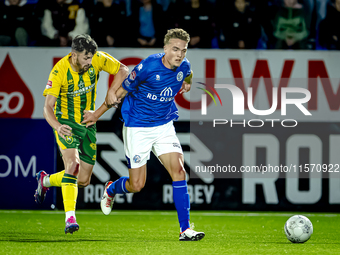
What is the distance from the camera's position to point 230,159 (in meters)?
8.37

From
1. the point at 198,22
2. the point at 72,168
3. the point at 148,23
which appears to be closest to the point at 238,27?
the point at 198,22

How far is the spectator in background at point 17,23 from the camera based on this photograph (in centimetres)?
847

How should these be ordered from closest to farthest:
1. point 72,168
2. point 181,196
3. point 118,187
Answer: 1. point 181,196
2. point 72,168
3. point 118,187

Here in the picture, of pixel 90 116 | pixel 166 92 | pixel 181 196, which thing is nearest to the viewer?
pixel 181 196

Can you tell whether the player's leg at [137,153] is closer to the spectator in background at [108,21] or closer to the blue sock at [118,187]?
the blue sock at [118,187]

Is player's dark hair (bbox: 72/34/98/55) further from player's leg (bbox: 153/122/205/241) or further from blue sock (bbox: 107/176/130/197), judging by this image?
blue sock (bbox: 107/176/130/197)

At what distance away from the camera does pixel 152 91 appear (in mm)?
5148

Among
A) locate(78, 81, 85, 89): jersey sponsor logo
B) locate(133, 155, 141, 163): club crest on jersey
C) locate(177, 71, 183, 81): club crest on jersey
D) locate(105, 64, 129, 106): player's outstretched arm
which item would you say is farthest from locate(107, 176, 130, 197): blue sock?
locate(177, 71, 183, 81): club crest on jersey

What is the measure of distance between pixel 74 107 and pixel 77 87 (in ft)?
0.76

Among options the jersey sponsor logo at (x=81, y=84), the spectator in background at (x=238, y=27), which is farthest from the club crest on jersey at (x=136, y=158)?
the spectator in background at (x=238, y=27)

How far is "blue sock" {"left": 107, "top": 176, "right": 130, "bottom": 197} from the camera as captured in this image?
223 inches

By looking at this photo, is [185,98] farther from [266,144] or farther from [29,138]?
[29,138]

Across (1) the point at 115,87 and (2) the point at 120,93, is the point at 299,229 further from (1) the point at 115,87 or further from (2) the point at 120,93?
(1) the point at 115,87

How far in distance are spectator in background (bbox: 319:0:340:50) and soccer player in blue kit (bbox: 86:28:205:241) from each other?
3.89 meters
